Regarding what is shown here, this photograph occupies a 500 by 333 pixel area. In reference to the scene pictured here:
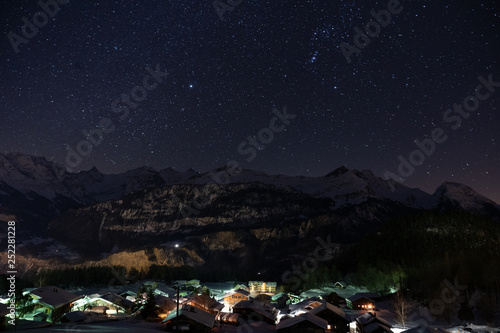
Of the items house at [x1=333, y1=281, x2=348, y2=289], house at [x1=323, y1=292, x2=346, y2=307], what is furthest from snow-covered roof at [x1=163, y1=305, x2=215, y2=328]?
house at [x1=333, y1=281, x2=348, y2=289]

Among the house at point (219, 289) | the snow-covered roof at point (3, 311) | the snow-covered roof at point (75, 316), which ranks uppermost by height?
the snow-covered roof at point (3, 311)

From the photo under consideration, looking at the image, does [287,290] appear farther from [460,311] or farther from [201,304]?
[460,311]

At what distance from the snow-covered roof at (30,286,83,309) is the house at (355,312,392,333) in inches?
1745

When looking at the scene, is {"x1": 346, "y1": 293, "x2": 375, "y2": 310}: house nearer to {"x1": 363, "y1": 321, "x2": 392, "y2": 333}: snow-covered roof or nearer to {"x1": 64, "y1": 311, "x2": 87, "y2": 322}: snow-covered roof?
{"x1": 363, "y1": 321, "x2": 392, "y2": 333}: snow-covered roof

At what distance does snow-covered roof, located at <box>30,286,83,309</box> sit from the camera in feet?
175

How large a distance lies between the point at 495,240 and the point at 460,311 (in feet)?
219

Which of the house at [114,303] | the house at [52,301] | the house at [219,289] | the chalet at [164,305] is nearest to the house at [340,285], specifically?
the house at [219,289]

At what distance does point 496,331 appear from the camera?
49.6 metres

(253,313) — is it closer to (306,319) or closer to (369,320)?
(306,319)

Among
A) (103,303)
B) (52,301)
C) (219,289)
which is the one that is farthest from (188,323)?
(219,289)

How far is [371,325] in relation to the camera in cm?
4956

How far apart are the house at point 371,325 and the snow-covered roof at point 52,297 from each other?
4431cm

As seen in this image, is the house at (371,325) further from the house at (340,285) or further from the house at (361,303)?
the house at (340,285)

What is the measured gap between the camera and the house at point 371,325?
48500 millimetres
